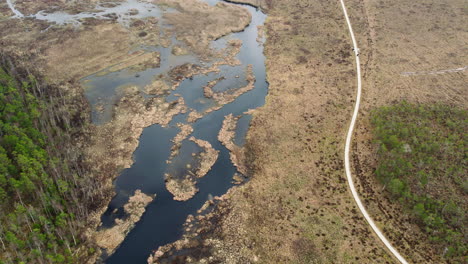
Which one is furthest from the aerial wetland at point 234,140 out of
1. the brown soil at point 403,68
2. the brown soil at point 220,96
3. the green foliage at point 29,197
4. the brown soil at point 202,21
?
the brown soil at point 202,21

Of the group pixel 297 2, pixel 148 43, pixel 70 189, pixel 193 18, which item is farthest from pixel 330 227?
pixel 297 2

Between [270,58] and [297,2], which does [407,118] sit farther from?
[297,2]

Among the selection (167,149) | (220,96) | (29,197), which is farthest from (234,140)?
(29,197)

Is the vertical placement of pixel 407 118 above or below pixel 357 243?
above

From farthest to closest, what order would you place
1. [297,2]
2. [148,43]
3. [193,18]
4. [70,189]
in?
[297,2] < [193,18] < [148,43] < [70,189]

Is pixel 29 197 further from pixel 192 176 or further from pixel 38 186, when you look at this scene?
pixel 192 176

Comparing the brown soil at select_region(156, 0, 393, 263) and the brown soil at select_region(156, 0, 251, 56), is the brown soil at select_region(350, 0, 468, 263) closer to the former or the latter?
the brown soil at select_region(156, 0, 393, 263)
